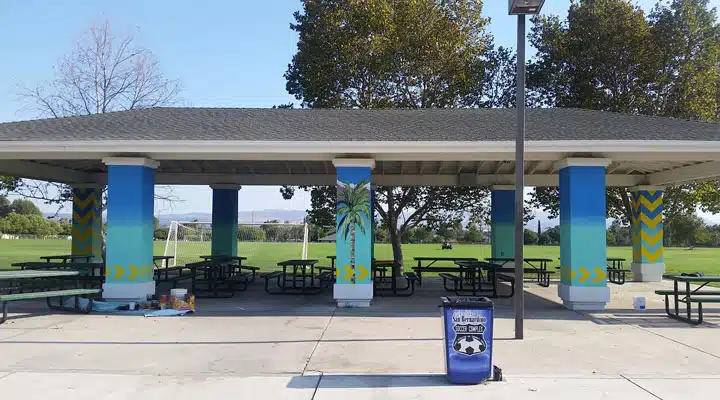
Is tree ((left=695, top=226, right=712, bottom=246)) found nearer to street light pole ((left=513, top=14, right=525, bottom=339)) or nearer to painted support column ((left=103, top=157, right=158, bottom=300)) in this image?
street light pole ((left=513, top=14, right=525, bottom=339))

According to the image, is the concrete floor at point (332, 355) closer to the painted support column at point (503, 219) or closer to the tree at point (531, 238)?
the painted support column at point (503, 219)

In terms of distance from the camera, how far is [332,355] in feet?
24.1

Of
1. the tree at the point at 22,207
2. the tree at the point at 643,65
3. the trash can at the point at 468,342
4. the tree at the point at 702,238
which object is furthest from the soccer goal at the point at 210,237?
the tree at the point at 22,207

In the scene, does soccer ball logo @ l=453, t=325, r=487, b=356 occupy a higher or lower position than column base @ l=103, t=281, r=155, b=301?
higher

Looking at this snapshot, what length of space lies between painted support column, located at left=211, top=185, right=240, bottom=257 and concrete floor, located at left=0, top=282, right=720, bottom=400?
23.9 feet

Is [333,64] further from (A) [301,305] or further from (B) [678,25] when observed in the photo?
(B) [678,25]

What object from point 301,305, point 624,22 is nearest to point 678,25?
point 624,22

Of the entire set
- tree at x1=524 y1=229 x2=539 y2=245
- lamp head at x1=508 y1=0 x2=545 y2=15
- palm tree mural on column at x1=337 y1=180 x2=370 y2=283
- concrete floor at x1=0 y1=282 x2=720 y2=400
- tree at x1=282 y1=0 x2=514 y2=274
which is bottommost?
concrete floor at x1=0 y1=282 x2=720 y2=400

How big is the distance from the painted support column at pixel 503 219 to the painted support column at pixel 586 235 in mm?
6433

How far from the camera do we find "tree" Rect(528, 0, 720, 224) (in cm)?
2192

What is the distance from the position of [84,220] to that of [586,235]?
48.4ft

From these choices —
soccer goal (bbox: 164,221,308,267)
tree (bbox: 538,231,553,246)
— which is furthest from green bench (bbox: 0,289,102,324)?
tree (bbox: 538,231,553,246)

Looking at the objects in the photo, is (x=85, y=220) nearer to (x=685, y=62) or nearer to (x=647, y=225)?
(x=647, y=225)

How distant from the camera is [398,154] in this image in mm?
11656
